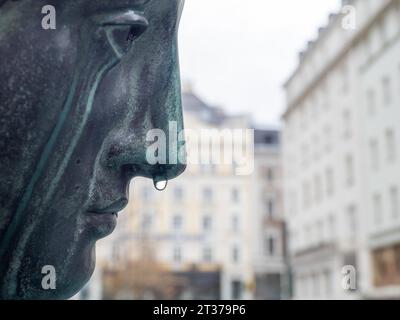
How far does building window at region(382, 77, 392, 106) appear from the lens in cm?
2441

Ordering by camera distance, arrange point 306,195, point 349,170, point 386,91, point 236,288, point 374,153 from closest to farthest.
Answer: point 386,91, point 374,153, point 349,170, point 306,195, point 236,288

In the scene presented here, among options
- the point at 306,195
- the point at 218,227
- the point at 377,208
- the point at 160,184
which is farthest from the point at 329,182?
the point at 160,184

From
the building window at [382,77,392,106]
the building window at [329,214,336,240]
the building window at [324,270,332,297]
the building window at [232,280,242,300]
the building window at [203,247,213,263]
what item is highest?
the building window at [382,77,392,106]

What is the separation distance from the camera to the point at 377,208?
83.6ft

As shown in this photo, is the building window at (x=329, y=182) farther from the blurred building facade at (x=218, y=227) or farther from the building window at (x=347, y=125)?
the blurred building facade at (x=218, y=227)

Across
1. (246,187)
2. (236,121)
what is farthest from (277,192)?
(236,121)

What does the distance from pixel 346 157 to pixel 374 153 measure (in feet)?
11.8

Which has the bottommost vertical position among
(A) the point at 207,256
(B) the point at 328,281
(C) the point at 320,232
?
(B) the point at 328,281

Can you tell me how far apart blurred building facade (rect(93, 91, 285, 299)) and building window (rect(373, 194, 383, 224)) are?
18.6m

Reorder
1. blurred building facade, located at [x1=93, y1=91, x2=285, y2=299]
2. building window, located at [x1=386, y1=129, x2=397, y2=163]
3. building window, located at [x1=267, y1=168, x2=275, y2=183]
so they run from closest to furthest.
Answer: building window, located at [x1=386, y1=129, x2=397, y2=163], blurred building facade, located at [x1=93, y1=91, x2=285, y2=299], building window, located at [x1=267, y1=168, x2=275, y2=183]

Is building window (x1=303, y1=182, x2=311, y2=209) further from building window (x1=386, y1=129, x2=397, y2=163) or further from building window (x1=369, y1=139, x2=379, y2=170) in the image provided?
building window (x1=386, y1=129, x2=397, y2=163)

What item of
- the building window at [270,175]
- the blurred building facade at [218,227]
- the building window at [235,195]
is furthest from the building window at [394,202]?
the building window at [270,175]

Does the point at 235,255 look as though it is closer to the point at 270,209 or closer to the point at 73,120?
the point at 270,209

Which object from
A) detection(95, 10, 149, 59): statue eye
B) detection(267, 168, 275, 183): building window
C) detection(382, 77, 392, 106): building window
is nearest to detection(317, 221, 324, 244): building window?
detection(382, 77, 392, 106): building window
